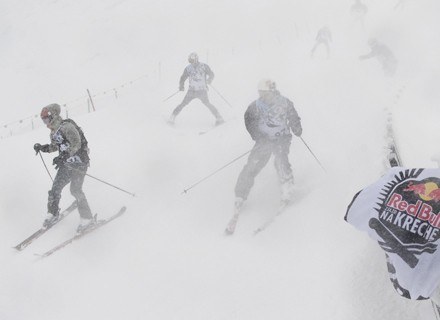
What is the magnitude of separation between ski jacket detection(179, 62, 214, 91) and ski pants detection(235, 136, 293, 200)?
14.0ft

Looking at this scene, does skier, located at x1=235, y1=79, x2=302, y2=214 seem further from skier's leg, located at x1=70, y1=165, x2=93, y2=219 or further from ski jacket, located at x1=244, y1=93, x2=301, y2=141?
skier's leg, located at x1=70, y1=165, x2=93, y2=219

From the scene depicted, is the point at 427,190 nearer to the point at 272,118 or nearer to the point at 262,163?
the point at 272,118

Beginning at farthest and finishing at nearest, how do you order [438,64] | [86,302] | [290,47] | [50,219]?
[290,47], [438,64], [50,219], [86,302]

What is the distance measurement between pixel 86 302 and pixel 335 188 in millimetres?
3926

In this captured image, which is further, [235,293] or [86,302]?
[86,302]

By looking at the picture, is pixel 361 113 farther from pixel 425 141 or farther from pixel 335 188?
Answer: pixel 335 188

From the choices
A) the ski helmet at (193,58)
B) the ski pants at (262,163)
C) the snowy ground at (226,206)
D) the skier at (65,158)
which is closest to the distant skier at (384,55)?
the snowy ground at (226,206)

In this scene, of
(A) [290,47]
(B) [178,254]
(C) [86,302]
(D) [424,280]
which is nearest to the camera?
(D) [424,280]

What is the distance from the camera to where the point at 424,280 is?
262 cm

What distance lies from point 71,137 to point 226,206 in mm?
2794

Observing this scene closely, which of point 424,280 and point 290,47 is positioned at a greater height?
point 424,280

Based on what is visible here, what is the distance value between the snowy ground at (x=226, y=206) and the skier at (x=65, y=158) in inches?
18.1

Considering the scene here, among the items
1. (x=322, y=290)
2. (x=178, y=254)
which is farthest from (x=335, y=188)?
(x=178, y=254)

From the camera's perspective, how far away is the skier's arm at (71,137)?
6570 millimetres
